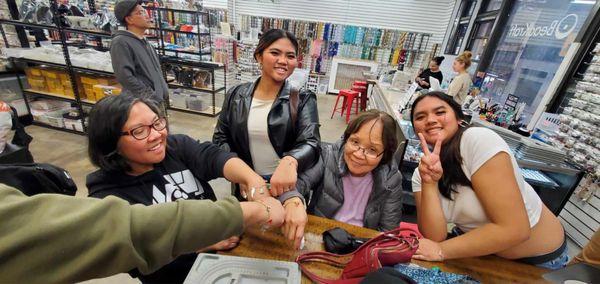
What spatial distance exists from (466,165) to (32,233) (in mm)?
1378

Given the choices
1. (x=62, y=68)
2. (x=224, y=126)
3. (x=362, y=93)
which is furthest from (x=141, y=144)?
(x=362, y=93)

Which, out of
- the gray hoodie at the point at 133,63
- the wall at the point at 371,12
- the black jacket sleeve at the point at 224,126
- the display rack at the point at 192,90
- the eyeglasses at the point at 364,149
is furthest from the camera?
the wall at the point at 371,12

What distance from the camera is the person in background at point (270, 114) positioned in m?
1.53

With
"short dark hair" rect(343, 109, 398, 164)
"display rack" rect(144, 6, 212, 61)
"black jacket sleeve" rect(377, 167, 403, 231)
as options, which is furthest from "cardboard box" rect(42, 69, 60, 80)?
"black jacket sleeve" rect(377, 167, 403, 231)

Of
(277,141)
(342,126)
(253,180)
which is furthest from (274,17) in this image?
(253,180)

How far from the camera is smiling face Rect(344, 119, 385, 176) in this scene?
131 centimetres

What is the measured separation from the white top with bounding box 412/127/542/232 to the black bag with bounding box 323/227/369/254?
56cm

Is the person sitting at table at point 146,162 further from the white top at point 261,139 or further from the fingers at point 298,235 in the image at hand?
the white top at point 261,139

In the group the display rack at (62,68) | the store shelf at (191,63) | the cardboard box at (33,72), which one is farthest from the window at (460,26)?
the cardboard box at (33,72)

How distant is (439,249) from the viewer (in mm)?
972

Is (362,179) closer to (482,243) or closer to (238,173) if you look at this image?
(482,243)

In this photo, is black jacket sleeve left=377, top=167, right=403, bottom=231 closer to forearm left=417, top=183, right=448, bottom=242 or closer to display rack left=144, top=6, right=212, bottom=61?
forearm left=417, top=183, right=448, bottom=242

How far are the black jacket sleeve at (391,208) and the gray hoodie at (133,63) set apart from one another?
7.47 feet

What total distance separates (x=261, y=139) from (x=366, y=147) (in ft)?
2.22
